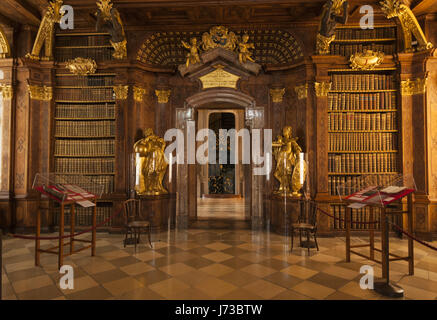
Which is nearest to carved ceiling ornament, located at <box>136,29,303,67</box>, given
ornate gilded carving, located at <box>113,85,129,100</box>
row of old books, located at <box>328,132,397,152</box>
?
ornate gilded carving, located at <box>113,85,129,100</box>

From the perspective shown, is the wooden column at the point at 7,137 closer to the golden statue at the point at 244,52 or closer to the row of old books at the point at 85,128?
the row of old books at the point at 85,128

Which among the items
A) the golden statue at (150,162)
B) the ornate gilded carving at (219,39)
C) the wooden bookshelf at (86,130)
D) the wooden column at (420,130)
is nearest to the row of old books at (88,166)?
the wooden bookshelf at (86,130)

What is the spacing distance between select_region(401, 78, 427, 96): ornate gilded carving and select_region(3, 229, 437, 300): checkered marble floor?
9.17 ft

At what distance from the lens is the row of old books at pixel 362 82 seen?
546 centimetres

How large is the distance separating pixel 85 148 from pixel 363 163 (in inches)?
223

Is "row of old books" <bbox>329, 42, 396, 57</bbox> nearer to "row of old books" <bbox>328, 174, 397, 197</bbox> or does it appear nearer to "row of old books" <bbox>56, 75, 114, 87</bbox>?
"row of old books" <bbox>328, 174, 397, 197</bbox>

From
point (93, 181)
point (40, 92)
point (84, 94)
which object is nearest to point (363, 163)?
point (93, 181)

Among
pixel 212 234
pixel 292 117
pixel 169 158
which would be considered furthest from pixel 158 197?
pixel 292 117

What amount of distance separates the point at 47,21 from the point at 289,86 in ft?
16.4

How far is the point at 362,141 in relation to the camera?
5.46 meters

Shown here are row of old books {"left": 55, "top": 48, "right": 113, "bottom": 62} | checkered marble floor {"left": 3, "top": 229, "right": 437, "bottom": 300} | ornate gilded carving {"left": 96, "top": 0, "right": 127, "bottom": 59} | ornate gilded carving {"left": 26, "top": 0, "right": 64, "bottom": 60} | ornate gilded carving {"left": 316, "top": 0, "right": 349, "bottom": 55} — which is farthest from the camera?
row of old books {"left": 55, "top": 48, "right": 113, "bottom": 62}

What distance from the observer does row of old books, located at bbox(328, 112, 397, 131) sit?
5.42 m

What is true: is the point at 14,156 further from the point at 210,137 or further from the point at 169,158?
the point at 210,137

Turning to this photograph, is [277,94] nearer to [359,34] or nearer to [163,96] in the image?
[359,34]
